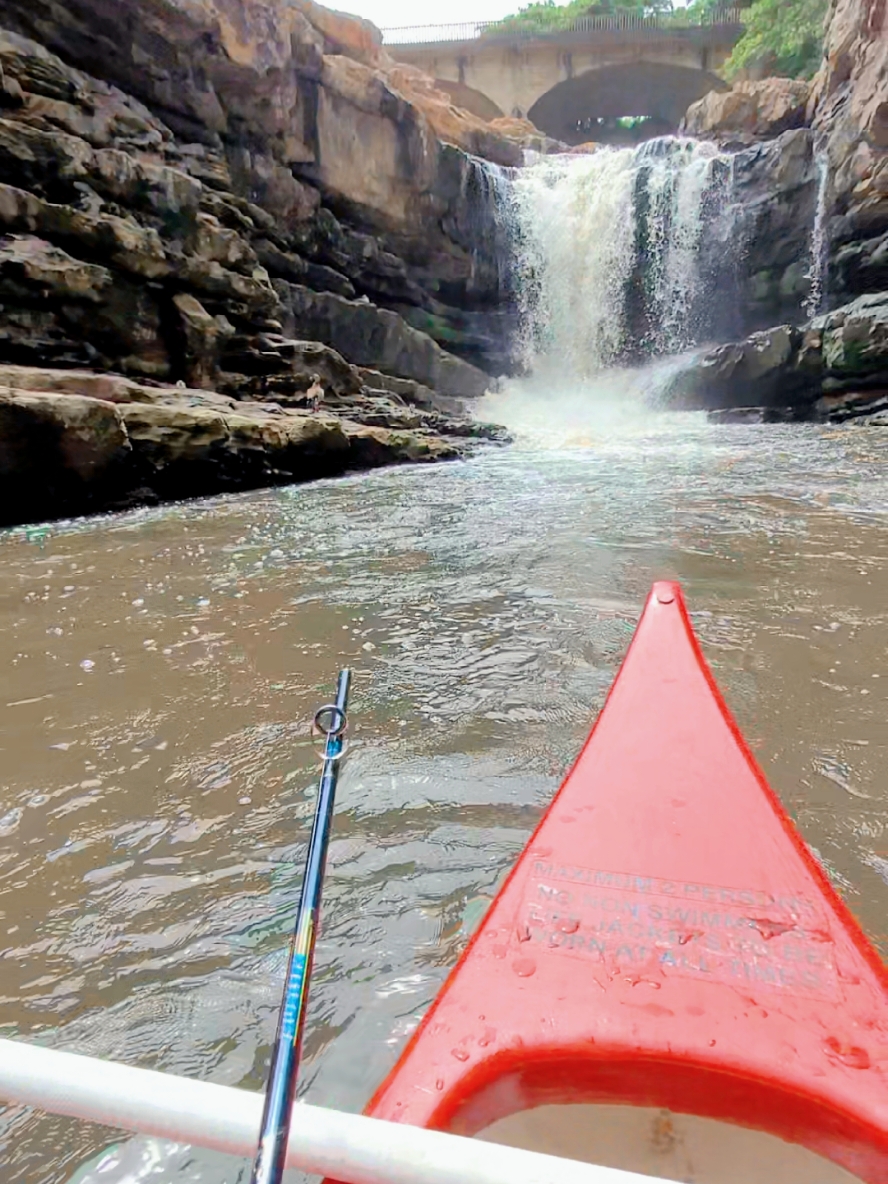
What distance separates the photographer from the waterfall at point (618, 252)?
16.2m

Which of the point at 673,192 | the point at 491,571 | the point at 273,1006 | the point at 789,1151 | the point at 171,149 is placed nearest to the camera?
the point at 789,1151

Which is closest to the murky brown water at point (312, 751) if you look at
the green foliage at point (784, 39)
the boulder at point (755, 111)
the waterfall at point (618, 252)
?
the waterfall at point (618, 252)

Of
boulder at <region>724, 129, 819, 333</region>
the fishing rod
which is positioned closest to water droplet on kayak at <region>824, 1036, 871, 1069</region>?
the fishing rod

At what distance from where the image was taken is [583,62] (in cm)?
2623

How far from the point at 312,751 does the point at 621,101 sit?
34.0 m

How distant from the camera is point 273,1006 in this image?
1.20m

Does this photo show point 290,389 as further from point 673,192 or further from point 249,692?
point 673,192

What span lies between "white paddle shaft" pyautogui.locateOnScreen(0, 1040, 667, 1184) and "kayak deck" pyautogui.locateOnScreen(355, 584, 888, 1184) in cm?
13

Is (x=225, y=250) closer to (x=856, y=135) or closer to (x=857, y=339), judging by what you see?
(x=857, y=339)

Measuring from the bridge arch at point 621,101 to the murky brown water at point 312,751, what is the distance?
28763mm

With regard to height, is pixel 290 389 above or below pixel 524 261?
below

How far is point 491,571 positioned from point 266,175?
13231 millimetres

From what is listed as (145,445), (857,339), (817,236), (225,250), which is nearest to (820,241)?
(817,236)

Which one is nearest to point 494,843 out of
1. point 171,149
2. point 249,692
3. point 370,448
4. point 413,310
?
point 249,692
